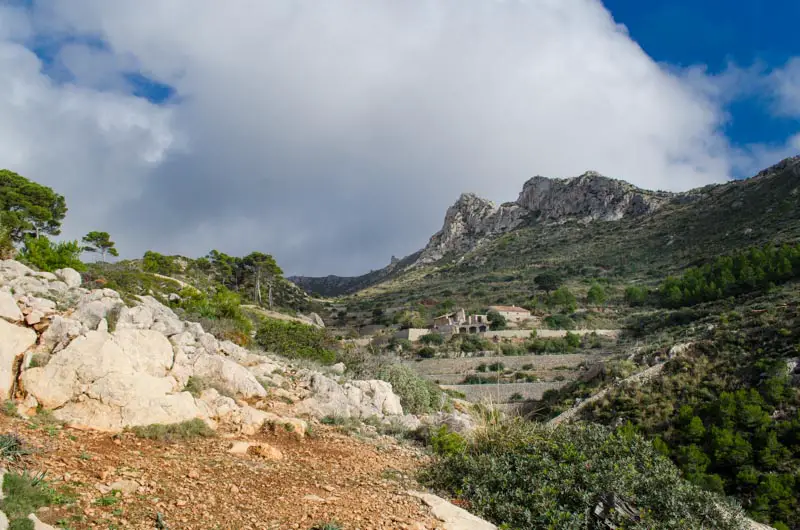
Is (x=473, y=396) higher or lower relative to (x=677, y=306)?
lower

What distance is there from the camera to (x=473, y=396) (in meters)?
29.5

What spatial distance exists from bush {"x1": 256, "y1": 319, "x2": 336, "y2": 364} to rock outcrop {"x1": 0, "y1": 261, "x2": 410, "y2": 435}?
5487 mm

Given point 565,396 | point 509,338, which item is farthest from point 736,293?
point 565,396

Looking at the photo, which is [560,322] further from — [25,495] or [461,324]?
[25,495]

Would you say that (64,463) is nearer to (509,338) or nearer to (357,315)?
(509,338)

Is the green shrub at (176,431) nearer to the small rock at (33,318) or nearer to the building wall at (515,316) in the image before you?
the small rock at (33,318)

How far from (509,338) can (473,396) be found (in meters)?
14.2

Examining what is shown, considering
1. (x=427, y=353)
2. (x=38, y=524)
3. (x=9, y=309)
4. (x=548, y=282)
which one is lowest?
(x=38, y=524)

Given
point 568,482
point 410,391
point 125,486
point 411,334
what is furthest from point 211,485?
point 411,334

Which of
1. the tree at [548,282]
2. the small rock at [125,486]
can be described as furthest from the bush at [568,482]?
the tree at [548,282]

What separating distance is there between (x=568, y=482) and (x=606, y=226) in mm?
92243

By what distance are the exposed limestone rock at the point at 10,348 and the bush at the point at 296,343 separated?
32.9 ft

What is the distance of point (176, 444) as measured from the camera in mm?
6492

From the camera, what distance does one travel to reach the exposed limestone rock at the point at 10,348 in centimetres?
623
